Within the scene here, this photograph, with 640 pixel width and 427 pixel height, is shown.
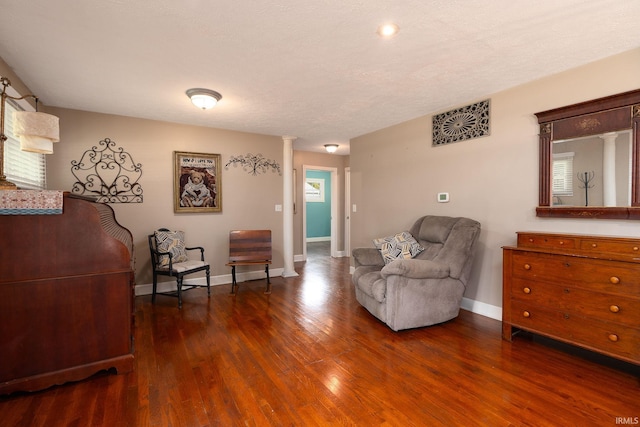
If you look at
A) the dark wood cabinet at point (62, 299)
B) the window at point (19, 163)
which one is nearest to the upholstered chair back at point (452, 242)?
the dark wood cabinet at point (62, 299)

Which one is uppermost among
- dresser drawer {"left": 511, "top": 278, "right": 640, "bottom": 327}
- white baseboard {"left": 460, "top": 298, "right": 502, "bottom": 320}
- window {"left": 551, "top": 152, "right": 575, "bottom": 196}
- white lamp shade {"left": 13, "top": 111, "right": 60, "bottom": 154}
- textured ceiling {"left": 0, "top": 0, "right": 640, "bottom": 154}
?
textured ceiling {"left": 0, "top": 0, "right": 640, "bottom": 154}

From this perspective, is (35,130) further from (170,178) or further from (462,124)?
Answer: (462,124)

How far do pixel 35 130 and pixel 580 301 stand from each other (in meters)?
4.03

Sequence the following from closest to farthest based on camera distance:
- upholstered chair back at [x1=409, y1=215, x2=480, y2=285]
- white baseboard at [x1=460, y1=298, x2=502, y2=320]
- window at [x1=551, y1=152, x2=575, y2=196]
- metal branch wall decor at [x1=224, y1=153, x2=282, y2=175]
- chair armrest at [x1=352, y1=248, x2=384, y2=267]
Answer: window at [x1=551, y1=152, x2=575, y2=196] → upholstered chair back at [x1=409, y1=215, x2=480, y2=285] → white baseboard at [x1=460, y1=298, x2=502, y2=320] → chair armrest at [x1=352, y1=248, x2=384, y2=267] → metal branch wall decor at [x1=224, y1=153, x2=282, y2=175]

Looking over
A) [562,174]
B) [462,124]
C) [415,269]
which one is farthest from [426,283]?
[462,124]

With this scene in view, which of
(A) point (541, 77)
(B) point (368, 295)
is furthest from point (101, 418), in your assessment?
(A) point (541, 77)

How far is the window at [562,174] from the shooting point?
8.24 feet

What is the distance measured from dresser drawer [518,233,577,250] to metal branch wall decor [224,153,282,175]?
3.58 meters

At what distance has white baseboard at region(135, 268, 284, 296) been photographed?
394 cm

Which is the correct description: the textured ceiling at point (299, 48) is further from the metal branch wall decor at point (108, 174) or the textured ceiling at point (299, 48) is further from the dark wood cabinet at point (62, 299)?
the dark wood cabinet at point (62, 299)

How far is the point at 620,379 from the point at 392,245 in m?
2.03

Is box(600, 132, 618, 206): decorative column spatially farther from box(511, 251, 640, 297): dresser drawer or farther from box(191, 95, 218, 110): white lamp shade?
box(191, 95, 218, 110): white lamp shade

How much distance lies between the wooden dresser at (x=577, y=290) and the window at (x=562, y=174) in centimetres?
48

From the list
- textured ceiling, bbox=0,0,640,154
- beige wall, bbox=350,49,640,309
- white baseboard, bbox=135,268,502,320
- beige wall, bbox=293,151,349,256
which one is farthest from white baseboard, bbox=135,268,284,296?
textured ceiling, bbox=0,0,640,154
